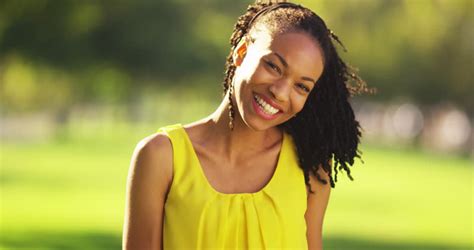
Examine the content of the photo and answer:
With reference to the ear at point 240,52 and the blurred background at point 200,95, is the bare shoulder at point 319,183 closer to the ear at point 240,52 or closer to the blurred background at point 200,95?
the ear at point 240,52

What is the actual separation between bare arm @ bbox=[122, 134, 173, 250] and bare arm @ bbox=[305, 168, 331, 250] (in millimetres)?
651

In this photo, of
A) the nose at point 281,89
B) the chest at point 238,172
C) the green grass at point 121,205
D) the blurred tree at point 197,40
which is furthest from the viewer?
the blurred tree at point 197,40

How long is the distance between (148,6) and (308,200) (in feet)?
111

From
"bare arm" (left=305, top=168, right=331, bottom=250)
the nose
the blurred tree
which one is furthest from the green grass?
the nose

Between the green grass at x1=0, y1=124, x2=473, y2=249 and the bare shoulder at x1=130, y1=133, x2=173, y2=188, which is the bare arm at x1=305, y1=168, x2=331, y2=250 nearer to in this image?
the bare shoulder at x1=130, y1=133, x2=173, y2=188

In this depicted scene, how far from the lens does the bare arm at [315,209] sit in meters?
4.55

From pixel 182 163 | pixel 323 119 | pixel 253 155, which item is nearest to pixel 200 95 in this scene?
pixel 323 119

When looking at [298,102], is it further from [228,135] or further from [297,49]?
[228,135]

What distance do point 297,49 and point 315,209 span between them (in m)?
0.76

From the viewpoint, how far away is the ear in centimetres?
436

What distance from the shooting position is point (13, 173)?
27703 mm

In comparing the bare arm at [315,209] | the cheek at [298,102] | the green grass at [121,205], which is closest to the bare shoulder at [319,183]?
the bare arm at [315,209]

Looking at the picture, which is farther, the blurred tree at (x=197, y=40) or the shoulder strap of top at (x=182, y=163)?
the blurred tree at (x=197, y=40)

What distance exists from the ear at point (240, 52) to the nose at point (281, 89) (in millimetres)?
275
